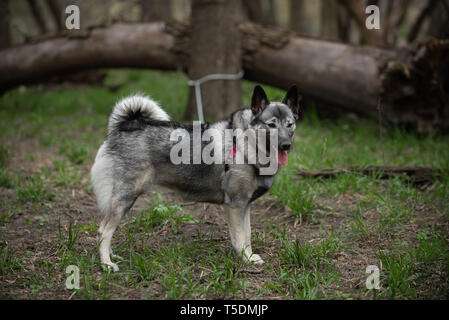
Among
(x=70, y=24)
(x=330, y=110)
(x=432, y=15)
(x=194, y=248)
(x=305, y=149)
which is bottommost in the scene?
(x=194, y=248)

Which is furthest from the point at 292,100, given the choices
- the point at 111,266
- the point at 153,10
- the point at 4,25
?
the point at 4,25

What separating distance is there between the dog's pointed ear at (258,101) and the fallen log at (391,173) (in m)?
1.70

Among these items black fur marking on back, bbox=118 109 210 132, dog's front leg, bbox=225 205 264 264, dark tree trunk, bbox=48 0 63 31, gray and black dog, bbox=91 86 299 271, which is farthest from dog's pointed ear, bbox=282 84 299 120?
dark tree trunk, bbox=48 0 63 31

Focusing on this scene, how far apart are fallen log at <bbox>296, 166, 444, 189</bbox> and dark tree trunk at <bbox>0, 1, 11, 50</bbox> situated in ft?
27.3

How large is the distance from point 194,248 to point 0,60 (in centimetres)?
599

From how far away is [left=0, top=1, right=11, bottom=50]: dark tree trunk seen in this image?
31.0 feet

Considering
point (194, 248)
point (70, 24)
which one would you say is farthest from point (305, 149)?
point (70, 24)

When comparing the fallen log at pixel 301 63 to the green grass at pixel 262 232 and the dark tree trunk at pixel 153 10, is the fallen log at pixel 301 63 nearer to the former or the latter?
the green grass at pixel 262 232

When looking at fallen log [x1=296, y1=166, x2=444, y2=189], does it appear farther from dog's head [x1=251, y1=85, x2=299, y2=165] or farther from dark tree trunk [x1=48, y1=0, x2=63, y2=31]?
dark tree trunk [x1=48, y1=0, x2=63, y2=31]

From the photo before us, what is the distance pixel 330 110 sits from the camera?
7086mm

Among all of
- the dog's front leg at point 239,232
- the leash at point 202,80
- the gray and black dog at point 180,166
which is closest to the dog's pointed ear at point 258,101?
the gray and black dog at point 180,166

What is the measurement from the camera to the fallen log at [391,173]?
443 centimetres

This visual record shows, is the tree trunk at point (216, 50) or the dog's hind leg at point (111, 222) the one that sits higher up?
the tree trunk at point (216, 50)
